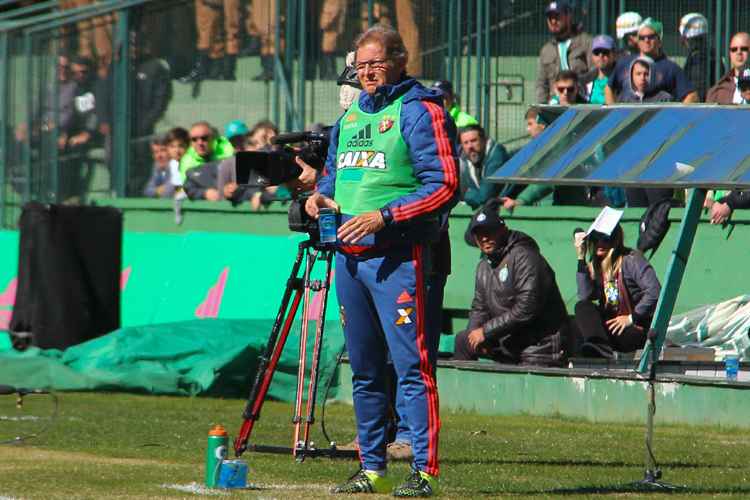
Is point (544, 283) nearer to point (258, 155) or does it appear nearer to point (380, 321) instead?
point (258, 155)

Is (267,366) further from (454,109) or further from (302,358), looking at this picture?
(454,109)

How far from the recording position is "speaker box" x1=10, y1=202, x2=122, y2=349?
56.2 feet

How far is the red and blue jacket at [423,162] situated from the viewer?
797 centimetres

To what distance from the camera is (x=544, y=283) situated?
13539 mm

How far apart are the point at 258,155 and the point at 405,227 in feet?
5.48

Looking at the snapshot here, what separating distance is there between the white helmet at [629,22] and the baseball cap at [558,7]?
0.55 metres

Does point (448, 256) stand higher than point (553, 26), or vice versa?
point (553, 26)

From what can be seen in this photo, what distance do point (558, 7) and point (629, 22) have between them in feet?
2.39

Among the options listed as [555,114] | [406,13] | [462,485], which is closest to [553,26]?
[406,13]

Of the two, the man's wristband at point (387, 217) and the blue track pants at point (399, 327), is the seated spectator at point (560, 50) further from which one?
the man's wristband at point (387, 217)

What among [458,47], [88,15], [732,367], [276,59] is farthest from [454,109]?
[88,15]

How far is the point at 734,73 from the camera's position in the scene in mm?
15266

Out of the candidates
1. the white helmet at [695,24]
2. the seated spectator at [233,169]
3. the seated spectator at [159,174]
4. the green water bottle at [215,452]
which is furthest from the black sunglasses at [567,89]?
the green water bottle at [215,452]

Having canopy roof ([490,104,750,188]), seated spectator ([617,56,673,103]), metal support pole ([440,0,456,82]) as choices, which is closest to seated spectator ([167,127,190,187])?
metal support pole ([440,0,456,82])
